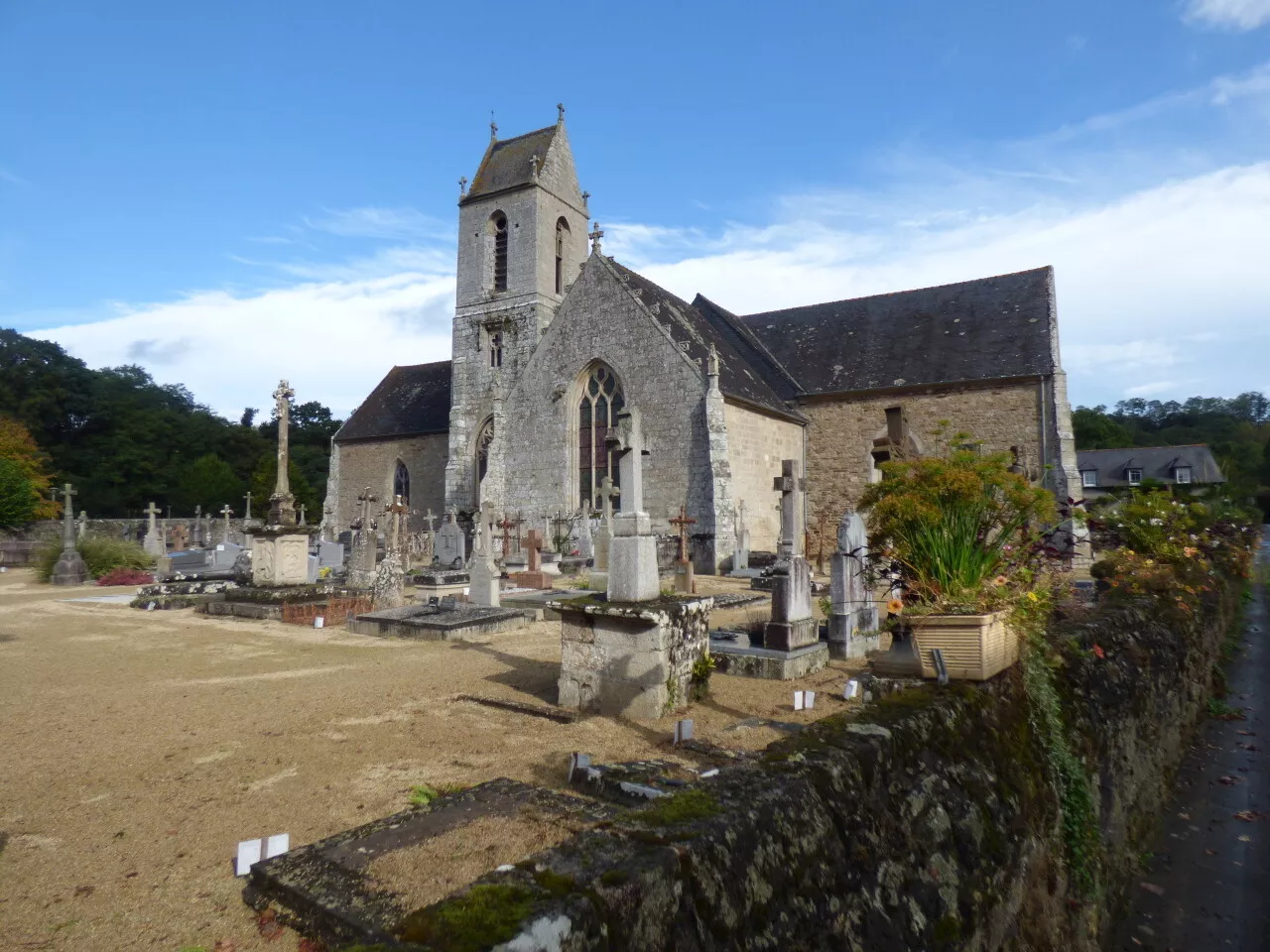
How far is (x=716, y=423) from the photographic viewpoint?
1867 centimetres

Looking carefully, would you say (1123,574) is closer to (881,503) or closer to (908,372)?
(881,503)

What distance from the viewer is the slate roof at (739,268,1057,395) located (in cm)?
2134

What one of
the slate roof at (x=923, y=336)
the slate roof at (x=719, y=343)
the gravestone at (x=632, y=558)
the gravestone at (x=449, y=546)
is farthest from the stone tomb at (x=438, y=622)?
the slate roof at (x=923, y=336)

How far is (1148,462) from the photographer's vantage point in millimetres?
47594

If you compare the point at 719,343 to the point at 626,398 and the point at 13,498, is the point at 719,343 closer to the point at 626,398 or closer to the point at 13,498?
the point at 626,398

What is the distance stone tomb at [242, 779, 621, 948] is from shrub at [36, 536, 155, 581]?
19776mm

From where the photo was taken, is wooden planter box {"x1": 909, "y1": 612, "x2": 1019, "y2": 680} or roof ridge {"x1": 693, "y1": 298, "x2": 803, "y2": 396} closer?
wooden planter box {"x1": 909, "y1": 612, "x2": 1019, "y2": 680}

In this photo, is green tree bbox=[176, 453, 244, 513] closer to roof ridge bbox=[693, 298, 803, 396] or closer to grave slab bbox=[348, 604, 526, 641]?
roof ridge bbox=[693, 298, 803, 396]

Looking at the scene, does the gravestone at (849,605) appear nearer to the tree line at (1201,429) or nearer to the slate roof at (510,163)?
the slate roof at (510,163)

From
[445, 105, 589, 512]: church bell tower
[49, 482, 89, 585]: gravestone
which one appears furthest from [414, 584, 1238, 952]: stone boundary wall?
[445, 105, 589, 512]: church bell tower

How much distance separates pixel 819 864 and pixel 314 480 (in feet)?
196

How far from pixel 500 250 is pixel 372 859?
86.9 ft

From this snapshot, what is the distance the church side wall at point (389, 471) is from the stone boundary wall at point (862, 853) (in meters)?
27.1

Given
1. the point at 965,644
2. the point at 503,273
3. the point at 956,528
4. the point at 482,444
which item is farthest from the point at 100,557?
the point at 965,644
